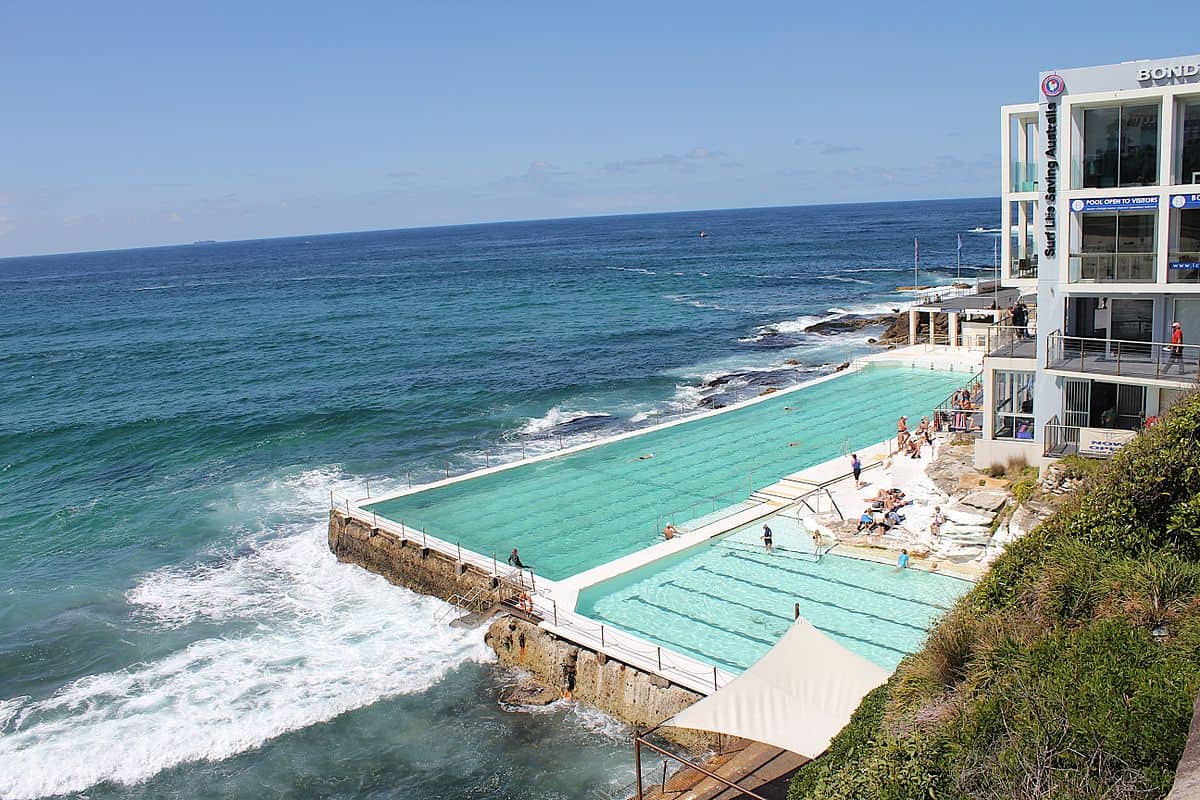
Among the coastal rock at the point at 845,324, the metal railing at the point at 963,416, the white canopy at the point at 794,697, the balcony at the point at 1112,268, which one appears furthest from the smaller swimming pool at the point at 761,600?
the coastal rock at the point at 845,324

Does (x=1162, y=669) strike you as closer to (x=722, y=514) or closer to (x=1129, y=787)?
(x=1129, y=787)

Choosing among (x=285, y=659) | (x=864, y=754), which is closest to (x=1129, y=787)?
(x=864, y=754)

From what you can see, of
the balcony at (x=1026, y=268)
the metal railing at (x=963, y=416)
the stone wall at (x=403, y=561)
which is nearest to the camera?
the stone wall at (x=403, y=561)

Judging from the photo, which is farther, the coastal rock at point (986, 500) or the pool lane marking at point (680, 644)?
the coastal rock at point (986, 500)

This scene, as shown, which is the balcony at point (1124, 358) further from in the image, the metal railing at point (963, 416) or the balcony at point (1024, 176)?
the metal railing at point (963, 416)

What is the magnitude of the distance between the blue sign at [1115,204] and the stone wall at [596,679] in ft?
47.6

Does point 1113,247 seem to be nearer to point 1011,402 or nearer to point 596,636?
point 1011,402

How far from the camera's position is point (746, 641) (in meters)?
19.4

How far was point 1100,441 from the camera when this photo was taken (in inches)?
887

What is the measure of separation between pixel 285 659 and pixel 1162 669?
63.9 feet

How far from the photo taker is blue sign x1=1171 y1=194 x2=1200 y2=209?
20.4 meters

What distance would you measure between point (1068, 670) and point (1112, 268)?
15.1m

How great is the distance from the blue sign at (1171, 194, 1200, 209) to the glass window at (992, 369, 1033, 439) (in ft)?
19.9

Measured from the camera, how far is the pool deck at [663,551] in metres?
18.6
